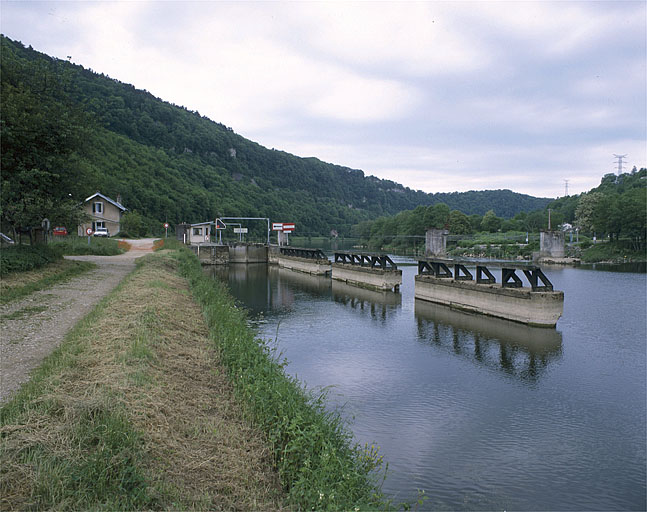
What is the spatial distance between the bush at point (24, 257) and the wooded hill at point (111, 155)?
1.18 m

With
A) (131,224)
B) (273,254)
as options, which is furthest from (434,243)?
(131,224)

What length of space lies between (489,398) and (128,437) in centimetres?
1245

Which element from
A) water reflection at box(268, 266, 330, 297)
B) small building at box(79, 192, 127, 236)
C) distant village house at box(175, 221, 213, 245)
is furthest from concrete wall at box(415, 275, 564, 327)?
distant village house at box(175, 221, 213, 245)

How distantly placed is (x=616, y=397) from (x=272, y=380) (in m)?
12.1

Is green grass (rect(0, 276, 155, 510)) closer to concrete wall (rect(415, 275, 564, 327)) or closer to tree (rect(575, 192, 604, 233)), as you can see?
concrete wall (rect(415, 275, 564, 327))

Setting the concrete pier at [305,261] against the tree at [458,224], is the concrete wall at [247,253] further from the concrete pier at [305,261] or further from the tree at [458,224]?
the tree at [458,224]

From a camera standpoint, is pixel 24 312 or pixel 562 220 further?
pixel 562 220

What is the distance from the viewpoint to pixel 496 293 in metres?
28.0

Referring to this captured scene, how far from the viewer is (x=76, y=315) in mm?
12305

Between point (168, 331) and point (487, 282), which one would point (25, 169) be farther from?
point (487, 282)

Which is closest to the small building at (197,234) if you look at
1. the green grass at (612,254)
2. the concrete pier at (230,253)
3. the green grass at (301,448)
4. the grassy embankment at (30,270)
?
the concrete pier at (230,253)

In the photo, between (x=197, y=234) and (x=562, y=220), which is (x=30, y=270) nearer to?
(x=197, y=234)

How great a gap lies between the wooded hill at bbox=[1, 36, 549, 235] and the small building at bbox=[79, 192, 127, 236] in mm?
2518

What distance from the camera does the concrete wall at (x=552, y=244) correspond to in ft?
277
